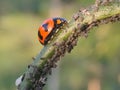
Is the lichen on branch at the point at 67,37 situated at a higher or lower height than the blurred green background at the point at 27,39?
higher

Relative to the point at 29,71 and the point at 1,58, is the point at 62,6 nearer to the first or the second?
the point at 1,58

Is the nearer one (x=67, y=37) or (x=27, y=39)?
(x=67, y=37)

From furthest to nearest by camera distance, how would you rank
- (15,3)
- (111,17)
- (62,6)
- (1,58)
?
(15,3)
(62,6)
(1,58)
(111,17)

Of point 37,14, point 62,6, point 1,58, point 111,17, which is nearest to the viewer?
point 111,17

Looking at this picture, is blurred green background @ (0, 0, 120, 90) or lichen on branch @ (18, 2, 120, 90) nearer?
lichen on branch @ (18, 2, 120, 90)

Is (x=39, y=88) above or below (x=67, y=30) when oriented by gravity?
below

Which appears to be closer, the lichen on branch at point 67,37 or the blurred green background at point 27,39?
the lichen on branch at point 67,37

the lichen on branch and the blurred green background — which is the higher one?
the lichen on branch

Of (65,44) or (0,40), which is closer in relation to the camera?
(65,44)

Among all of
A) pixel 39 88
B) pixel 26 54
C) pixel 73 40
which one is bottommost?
pixel 26 54

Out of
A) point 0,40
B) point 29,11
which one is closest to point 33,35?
point 0,40

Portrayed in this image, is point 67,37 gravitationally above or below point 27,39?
above
